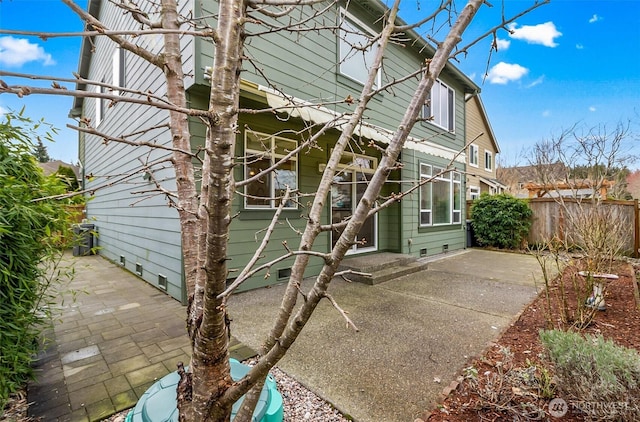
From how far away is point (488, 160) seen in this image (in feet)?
65.1

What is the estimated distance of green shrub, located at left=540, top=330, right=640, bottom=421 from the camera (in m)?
1.73

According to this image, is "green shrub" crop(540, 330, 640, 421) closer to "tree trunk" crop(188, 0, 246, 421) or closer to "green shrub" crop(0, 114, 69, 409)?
"tree trunk" crop(188, 0, 246, 421)

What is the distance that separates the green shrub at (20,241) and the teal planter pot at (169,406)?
114cm

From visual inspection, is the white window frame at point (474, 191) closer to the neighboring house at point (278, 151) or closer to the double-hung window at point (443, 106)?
the neighboring house at point (278, 151)

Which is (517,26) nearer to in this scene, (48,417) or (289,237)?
(48,417)

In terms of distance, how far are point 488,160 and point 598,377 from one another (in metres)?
20.8

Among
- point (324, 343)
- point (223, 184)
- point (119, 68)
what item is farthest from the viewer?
point (119, 68)

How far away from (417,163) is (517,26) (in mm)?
6825

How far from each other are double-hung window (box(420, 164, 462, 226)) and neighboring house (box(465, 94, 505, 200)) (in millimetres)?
5592

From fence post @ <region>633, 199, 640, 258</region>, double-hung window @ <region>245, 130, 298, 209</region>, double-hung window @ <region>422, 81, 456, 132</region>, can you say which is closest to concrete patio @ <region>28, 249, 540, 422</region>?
double-hung window @ <region>245, 130, 298, 209</region>

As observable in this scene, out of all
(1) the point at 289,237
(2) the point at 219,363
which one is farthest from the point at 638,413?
(1) the point at 289,237

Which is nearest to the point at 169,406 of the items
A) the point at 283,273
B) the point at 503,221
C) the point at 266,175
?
the point at 283,273

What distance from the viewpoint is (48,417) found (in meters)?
2.04

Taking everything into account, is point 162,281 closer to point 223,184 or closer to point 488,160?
point 223,184
